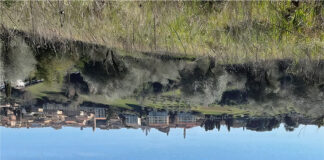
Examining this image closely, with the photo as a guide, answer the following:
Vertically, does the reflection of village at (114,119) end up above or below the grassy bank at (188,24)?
below

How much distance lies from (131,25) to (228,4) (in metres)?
1.91

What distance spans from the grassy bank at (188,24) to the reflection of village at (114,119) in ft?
14.4

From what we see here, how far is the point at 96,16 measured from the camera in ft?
16.8

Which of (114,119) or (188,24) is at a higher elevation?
(188,24)

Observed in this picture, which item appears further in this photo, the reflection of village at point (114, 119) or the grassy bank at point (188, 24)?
the reflection of village at point (114, 119)

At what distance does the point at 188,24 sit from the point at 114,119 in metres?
7.31

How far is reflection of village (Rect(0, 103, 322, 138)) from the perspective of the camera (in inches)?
400

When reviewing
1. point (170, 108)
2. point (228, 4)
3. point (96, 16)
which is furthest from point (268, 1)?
point (170, 108)

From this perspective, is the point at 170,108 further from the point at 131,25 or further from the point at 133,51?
the point at 131,25

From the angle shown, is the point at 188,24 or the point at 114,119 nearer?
the point at 188,24

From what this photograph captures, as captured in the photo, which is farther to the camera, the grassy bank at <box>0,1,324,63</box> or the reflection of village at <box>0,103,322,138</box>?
the reflection of village at <box>0,103,322,138</box>

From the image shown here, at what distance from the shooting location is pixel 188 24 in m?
5.20

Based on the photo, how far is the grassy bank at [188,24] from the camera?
189 inches

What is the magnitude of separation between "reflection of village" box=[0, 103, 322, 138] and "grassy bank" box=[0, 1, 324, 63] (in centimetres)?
438
